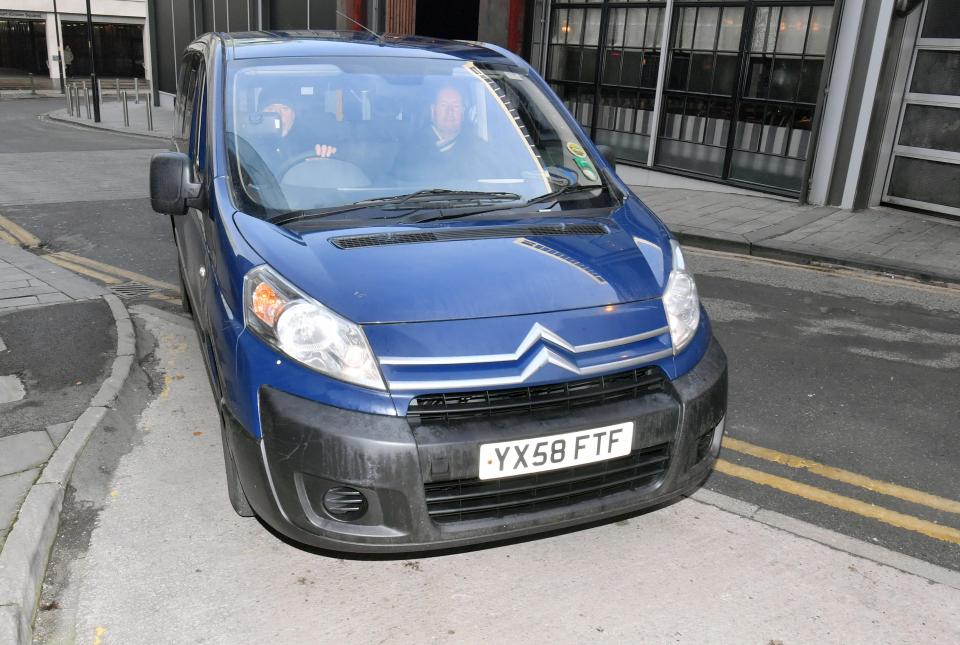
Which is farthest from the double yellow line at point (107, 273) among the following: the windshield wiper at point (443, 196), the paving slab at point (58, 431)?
the windshield wiper at point (443, 196)

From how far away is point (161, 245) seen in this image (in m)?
8.73

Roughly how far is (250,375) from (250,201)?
90 cm

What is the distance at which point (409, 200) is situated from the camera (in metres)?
3.50

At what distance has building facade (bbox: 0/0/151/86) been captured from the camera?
161 feet

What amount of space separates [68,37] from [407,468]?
58417 mm

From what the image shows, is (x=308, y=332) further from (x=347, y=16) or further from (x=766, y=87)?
(x=766, y=87)

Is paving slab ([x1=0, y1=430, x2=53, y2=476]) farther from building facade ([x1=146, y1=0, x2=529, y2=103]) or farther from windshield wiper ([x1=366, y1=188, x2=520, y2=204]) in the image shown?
building facade ([x1=146, y1=0, x2=529, y2=103])

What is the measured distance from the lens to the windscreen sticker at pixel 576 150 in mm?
4039

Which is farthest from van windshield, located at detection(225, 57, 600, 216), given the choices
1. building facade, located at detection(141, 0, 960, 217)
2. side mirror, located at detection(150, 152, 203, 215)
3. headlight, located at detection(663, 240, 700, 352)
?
building facade, located at detection(141, 0, 960, 217)

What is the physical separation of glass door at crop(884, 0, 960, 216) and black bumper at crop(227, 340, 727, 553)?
341 inches

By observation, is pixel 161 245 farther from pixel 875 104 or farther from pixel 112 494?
pixel 875 104

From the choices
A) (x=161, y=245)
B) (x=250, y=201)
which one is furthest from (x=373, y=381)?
(x=161, y=245)

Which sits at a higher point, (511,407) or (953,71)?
(953,71)

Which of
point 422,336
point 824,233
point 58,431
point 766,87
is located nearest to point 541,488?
point 422,336
